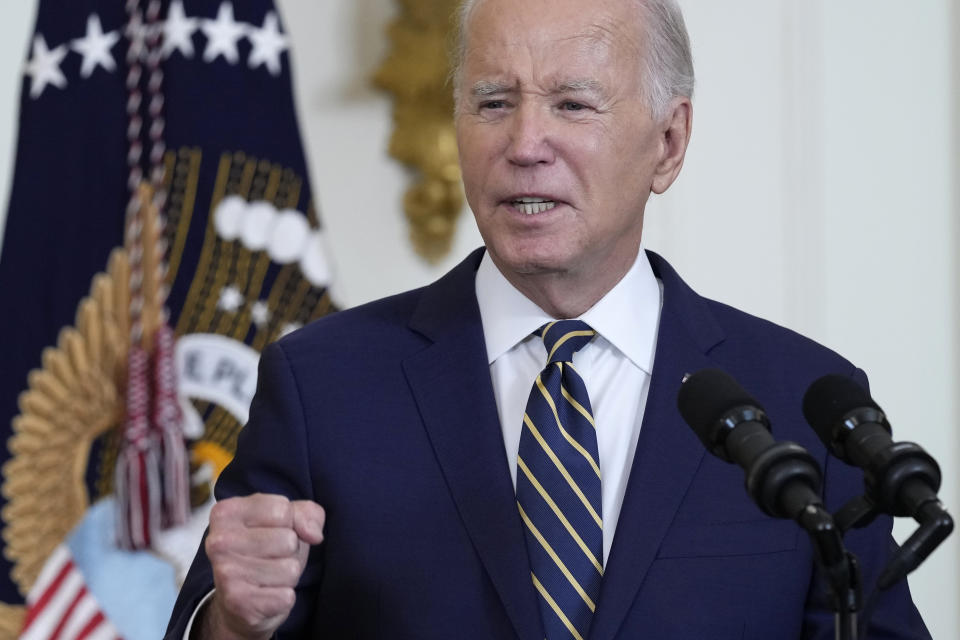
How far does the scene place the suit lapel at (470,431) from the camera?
155 centimetres

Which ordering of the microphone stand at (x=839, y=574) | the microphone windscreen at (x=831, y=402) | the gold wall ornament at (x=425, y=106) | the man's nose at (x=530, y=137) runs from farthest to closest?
the gold wall ornament at (x=425, y=106), the man's nose at (x=530, y=137), the microphone windscreen at (x=831, y=402), the microphone stand at (x=839, y=574)

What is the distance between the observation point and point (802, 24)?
133 inches

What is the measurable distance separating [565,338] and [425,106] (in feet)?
4.32

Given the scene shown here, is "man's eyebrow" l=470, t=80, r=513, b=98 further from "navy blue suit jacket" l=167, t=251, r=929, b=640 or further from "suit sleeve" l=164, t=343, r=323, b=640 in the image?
"suit sleeve" l=164, t=343, r=323, b=640

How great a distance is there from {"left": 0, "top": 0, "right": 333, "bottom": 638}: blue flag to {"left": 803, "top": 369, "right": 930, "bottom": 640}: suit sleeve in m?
1.33

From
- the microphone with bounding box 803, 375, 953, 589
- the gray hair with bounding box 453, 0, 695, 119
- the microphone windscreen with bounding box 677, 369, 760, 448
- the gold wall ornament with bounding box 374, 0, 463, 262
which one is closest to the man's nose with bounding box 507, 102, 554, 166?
the gray hair with bounding box 453, 0, 695, 119

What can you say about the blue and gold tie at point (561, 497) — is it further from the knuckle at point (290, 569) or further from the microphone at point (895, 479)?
the microphone at point (895, 479)

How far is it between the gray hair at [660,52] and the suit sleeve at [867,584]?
508mm

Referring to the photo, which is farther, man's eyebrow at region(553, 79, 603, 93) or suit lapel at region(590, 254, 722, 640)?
man's eyebrow at region(553, 79, 603, 93)

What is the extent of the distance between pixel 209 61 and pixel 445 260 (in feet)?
2.44

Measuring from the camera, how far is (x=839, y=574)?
3.54 feet

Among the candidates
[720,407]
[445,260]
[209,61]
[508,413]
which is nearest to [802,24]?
[445,260]

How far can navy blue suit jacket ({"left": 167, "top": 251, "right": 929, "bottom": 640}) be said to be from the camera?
157 centimetres

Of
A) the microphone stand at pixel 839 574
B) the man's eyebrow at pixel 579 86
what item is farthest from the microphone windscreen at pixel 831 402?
the man's eyebrow at pixel 579 86
